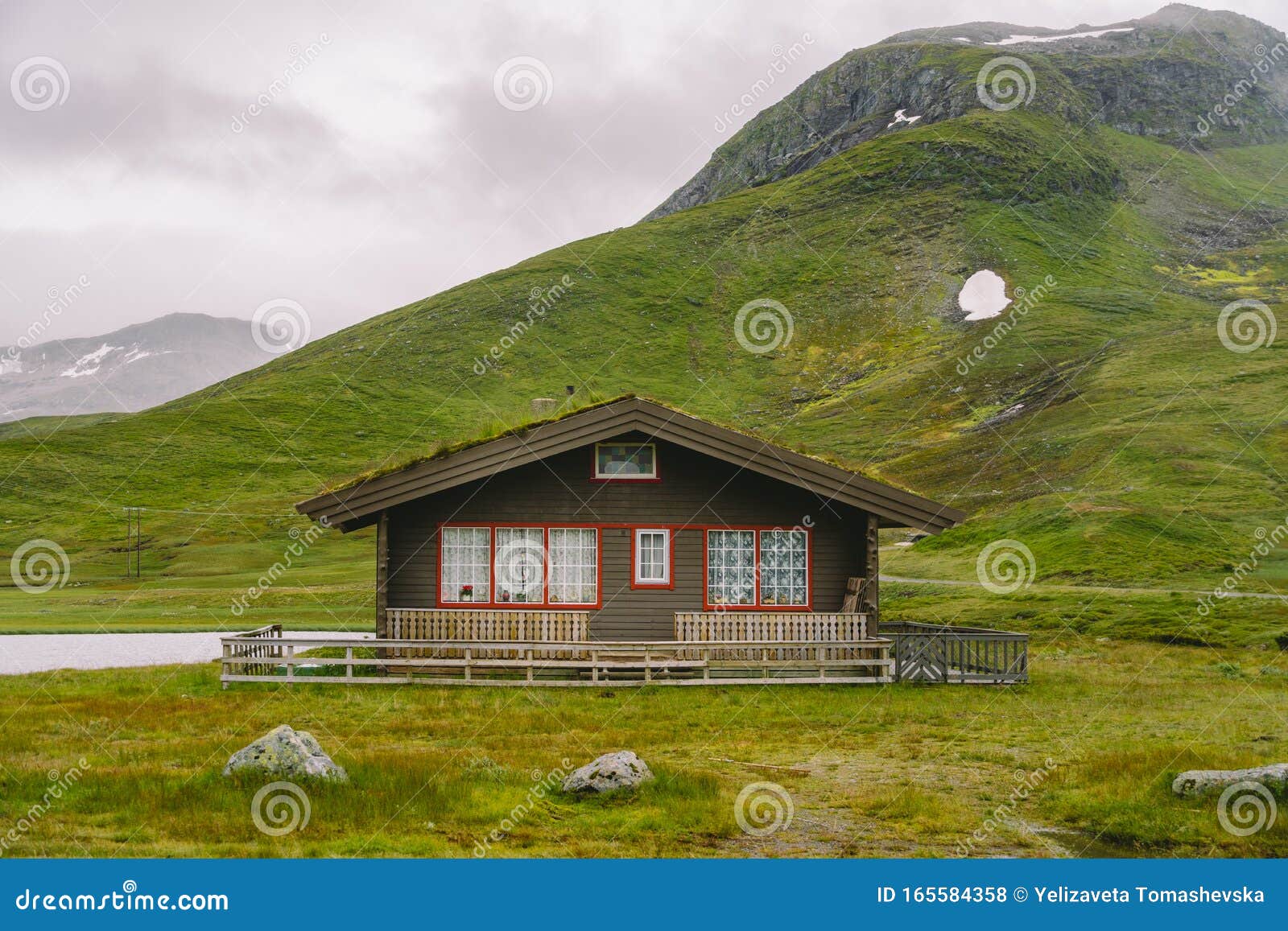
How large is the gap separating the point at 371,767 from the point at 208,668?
1354 centimetres

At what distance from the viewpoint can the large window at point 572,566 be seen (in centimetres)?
2497

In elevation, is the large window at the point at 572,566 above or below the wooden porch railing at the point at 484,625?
above

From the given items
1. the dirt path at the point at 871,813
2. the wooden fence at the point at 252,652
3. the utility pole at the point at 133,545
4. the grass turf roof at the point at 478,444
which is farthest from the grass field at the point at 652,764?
the utility pole at the point at 133,545

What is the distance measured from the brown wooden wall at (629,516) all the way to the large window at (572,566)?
238mm

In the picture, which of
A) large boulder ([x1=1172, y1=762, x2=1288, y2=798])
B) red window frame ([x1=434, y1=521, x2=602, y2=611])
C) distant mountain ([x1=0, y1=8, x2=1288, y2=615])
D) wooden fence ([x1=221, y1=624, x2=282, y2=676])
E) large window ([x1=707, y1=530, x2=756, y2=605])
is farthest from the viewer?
distant mountain ([x1=0, y1=8, x2=1288, y2=615])

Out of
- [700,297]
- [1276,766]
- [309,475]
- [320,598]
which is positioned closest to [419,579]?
[1276,766]

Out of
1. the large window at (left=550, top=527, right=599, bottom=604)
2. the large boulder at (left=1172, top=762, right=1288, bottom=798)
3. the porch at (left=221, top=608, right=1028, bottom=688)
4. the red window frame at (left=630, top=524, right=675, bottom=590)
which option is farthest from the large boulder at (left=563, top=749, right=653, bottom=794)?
the large window at (left=550, top=527, right=599, bottom=604)

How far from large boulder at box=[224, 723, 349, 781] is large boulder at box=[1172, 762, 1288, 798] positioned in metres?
9.44

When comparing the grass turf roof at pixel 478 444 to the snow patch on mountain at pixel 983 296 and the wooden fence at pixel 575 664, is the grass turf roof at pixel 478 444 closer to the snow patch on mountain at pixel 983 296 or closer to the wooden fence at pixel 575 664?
the wooden fence at pixel 575 664

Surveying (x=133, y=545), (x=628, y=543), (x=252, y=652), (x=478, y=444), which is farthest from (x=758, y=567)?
(x=133, y=545)

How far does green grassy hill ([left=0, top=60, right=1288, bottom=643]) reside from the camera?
53969 mm

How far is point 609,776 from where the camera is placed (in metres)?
12.1

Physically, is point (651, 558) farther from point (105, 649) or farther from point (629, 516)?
point (105, 649)

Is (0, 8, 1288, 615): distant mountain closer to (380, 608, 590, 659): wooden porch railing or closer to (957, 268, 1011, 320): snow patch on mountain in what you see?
(957, 268, 1011, 320): snow patch on mountain
